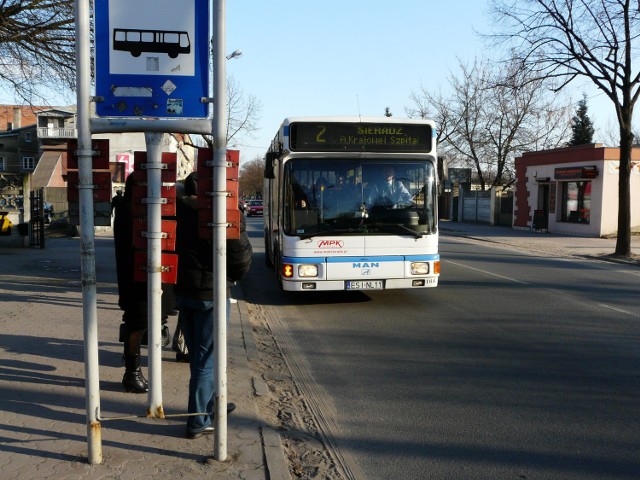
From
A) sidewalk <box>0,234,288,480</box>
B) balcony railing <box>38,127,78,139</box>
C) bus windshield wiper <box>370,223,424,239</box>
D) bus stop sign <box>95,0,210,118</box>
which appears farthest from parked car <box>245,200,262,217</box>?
bus stop sign <box>95,0,210,118</box>

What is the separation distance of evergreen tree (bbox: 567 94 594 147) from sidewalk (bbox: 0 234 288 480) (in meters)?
53.9

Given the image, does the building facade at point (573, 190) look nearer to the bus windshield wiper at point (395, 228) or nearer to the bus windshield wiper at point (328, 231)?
the bus windshield wiper at point (395, 228)

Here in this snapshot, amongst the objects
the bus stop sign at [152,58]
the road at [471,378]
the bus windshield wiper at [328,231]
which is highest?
the bus stop sign at [152,58]

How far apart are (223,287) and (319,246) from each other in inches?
235

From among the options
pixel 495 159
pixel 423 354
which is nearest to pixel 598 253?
pixel 423 354

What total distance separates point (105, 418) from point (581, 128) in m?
58.9

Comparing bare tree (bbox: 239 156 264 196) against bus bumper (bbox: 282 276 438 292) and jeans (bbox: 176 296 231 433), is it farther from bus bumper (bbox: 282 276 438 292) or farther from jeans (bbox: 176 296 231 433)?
jeans (bbox: 176 296 231 433)

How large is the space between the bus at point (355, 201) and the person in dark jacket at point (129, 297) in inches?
180

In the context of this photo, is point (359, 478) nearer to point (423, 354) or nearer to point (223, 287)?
point (223, 287)

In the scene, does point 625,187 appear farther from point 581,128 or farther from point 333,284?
point 581,128

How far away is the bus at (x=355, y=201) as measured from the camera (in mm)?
10008

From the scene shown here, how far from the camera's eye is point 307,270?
10055mm

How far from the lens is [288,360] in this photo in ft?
24.1

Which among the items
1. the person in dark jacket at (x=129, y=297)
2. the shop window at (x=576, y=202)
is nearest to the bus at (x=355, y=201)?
the person in dark jacket at (x=129, y=297)
